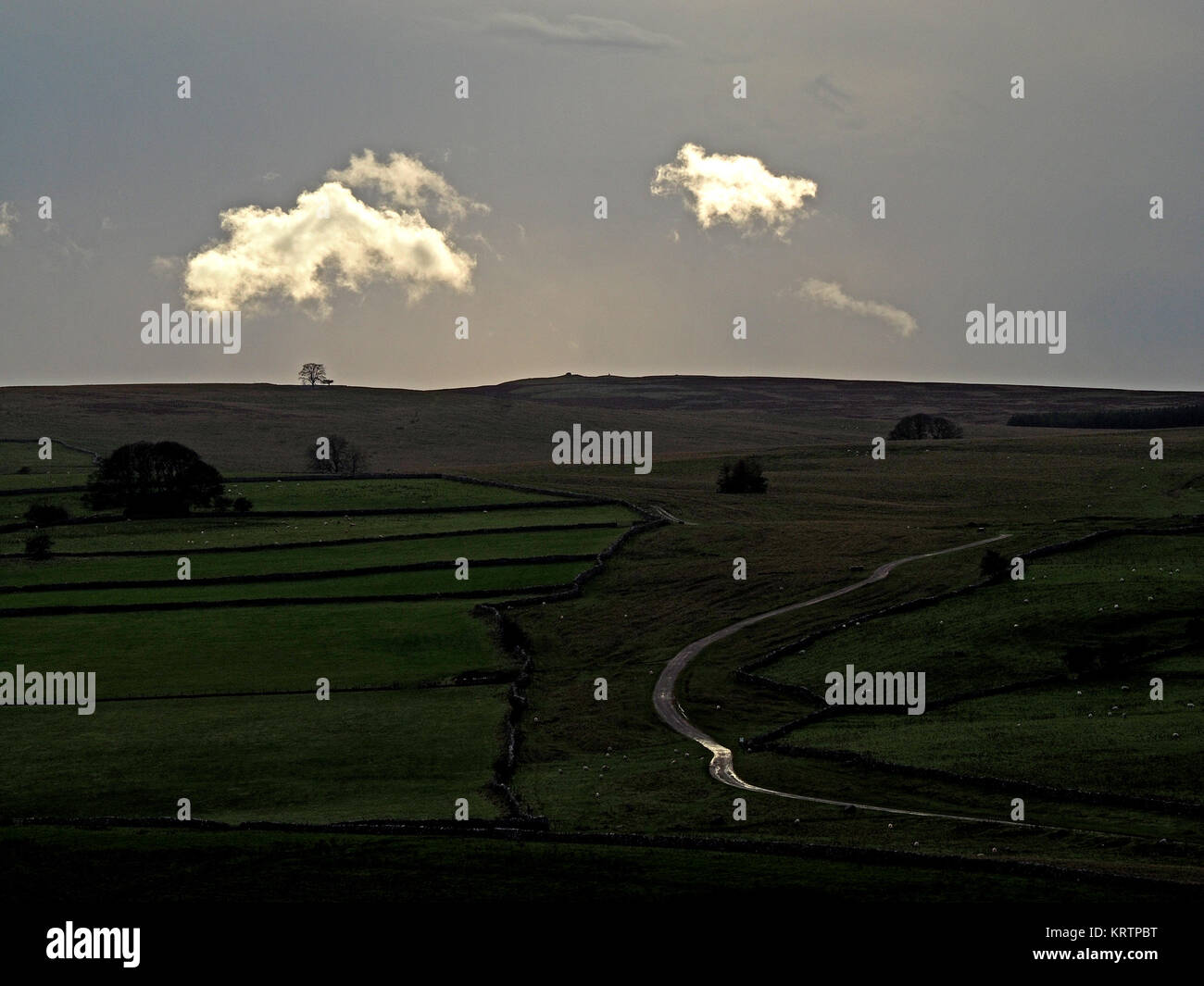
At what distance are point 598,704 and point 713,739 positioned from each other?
6964 millimetres

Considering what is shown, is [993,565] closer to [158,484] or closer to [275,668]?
[275,668]

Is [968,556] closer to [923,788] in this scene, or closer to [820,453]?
[923,788]

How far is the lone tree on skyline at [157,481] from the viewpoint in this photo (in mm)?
114500

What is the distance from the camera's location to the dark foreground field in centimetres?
3366

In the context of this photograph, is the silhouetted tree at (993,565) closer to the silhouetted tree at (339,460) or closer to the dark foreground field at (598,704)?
the dark foreground field at (598,704)

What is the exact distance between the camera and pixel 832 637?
67.2m

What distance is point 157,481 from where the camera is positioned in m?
115

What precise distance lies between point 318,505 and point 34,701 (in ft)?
178

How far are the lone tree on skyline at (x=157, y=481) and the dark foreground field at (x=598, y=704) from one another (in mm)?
5935

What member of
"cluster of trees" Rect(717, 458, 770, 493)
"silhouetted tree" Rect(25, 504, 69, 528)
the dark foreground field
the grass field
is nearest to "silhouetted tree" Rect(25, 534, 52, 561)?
the grass field

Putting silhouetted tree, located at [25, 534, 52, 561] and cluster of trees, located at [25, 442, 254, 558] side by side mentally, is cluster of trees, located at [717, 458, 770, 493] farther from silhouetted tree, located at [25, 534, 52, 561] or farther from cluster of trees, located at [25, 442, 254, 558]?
silhouetted tree, located at [25, 534, 52, 561]

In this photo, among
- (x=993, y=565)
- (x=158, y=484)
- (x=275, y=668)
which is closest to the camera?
(x=275, y=668)

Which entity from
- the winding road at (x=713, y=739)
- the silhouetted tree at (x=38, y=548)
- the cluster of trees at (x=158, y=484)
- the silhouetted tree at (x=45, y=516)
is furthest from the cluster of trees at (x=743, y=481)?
the silhouetted tree at (x=38, y=548)

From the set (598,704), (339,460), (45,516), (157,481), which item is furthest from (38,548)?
(339,460)
